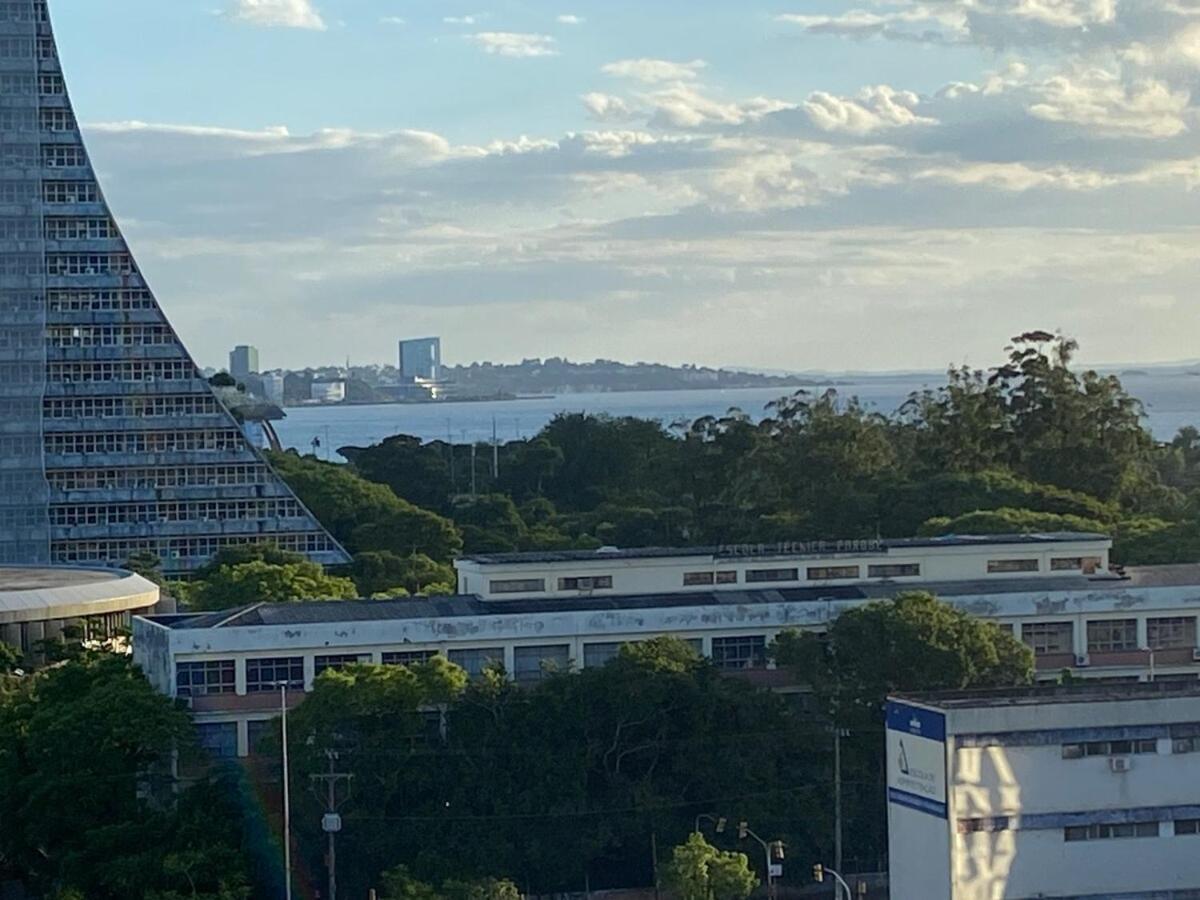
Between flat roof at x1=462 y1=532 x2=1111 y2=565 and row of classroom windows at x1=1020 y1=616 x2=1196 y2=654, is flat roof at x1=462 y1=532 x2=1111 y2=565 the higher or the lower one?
the higher one

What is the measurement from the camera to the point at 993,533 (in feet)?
255

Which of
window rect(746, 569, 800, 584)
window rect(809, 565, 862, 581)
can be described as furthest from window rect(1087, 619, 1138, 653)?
window rect(746, 569, 800, 584)

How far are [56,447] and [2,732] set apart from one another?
142ft

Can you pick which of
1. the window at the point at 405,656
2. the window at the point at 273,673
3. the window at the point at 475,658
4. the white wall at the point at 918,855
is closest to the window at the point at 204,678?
the window at the point at 273,673

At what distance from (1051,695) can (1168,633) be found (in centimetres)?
2293

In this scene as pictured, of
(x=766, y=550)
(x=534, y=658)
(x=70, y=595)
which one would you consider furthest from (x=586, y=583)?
(x=70, y=595)

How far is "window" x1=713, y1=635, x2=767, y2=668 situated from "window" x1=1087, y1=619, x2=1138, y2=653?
29.8 feet

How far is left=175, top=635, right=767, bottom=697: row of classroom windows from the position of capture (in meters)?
56.9

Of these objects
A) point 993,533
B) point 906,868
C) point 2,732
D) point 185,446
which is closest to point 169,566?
point 185,446

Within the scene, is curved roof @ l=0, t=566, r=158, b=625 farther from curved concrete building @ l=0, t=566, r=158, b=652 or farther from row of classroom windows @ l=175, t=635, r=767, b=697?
row of classroom windows @ l=175, t=635, r=767, b=697

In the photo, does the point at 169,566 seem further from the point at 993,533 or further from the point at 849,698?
the point at 849,698

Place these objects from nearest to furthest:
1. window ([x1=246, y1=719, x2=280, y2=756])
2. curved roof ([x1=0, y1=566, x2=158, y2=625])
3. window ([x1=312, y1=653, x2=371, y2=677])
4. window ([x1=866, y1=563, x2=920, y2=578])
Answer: window ([x1=246, y1=719, x2=280, y2=756]) → window ([x1=312, y1=653, x2=371, y2=677]) → window ([x1=866, y1=563, x2=920, y2=578]) → curved roof ([x1=0, y1=566, x2=158, y2=625])

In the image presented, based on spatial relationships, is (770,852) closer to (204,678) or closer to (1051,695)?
(1051,695)

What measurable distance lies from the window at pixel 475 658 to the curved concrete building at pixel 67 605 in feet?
54.6
